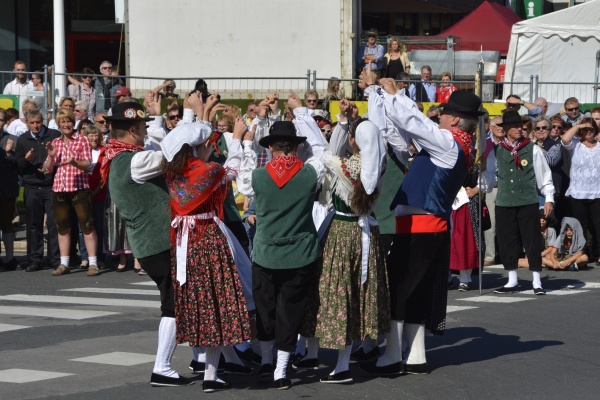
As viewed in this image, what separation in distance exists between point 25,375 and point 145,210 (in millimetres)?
1570

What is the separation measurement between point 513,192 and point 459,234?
30.4 inches

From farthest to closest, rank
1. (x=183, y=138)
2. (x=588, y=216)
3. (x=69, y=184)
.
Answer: (x=588, y=216) → (x=69, y=184) → (x=183, y=138)

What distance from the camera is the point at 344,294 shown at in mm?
8586

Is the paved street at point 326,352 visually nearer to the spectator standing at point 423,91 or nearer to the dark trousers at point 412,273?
the dark trousers at point 412,273

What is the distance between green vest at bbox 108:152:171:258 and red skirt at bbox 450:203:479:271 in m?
5.91

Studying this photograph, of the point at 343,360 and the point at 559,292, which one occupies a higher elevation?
the point at 343,360

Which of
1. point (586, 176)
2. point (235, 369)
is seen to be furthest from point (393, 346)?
point (586, 176)

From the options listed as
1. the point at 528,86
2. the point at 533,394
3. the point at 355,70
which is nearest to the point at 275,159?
the point at 533,394

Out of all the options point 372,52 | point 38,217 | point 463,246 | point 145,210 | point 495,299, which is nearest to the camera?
point 145,210

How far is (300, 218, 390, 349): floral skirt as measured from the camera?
858cm

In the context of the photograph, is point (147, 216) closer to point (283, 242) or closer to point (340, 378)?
point (283, 242)

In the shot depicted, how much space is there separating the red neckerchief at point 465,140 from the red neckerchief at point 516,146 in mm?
5017

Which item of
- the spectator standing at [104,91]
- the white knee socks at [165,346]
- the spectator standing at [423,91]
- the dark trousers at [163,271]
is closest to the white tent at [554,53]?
the spectator standing at [423,91]

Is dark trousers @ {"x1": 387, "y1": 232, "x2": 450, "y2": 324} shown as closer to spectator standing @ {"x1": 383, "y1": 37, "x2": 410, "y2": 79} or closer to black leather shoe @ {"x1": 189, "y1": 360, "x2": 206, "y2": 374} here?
black leather shoe @ {"x1": 189, "y1": 360, "x2": 206, "y2": 374}
